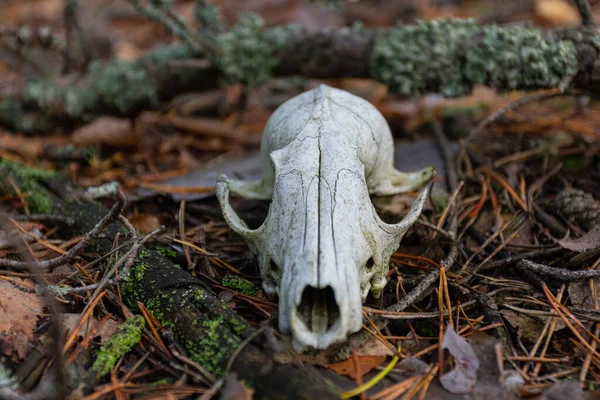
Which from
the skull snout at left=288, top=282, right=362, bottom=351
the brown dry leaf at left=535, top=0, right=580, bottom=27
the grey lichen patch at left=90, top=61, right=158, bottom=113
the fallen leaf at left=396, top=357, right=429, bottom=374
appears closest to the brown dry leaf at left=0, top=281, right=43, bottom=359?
the skull snout at left=288, top=282, right=362, bottom=351

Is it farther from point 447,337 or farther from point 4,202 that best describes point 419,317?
point 4,202

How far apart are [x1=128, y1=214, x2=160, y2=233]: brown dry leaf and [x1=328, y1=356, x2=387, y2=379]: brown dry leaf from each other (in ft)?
5.67

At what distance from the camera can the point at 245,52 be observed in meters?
4.77

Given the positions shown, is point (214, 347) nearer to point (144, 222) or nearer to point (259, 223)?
point (259, 223)

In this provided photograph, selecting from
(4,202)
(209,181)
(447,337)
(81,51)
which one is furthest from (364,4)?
(447,337)

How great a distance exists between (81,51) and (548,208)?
4722mm

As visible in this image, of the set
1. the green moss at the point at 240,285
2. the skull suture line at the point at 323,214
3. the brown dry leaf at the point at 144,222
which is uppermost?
the skull suture line at the point at 323,214

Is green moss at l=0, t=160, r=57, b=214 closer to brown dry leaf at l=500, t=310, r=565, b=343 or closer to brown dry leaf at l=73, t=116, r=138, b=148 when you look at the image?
brown dry leaf at l=73, t=116, r=138, b=148

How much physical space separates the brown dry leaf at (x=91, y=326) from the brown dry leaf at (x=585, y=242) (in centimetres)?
258

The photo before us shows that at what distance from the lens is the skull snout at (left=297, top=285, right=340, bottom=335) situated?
7.47ft

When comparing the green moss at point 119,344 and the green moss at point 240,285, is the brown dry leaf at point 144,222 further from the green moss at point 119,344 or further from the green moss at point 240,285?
the green moss at point 119,344

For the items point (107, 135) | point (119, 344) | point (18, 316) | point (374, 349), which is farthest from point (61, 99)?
point (374, 349)

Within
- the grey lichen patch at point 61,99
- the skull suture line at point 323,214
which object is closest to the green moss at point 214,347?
the skull suture line at point 323,214

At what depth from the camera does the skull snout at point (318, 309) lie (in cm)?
228
